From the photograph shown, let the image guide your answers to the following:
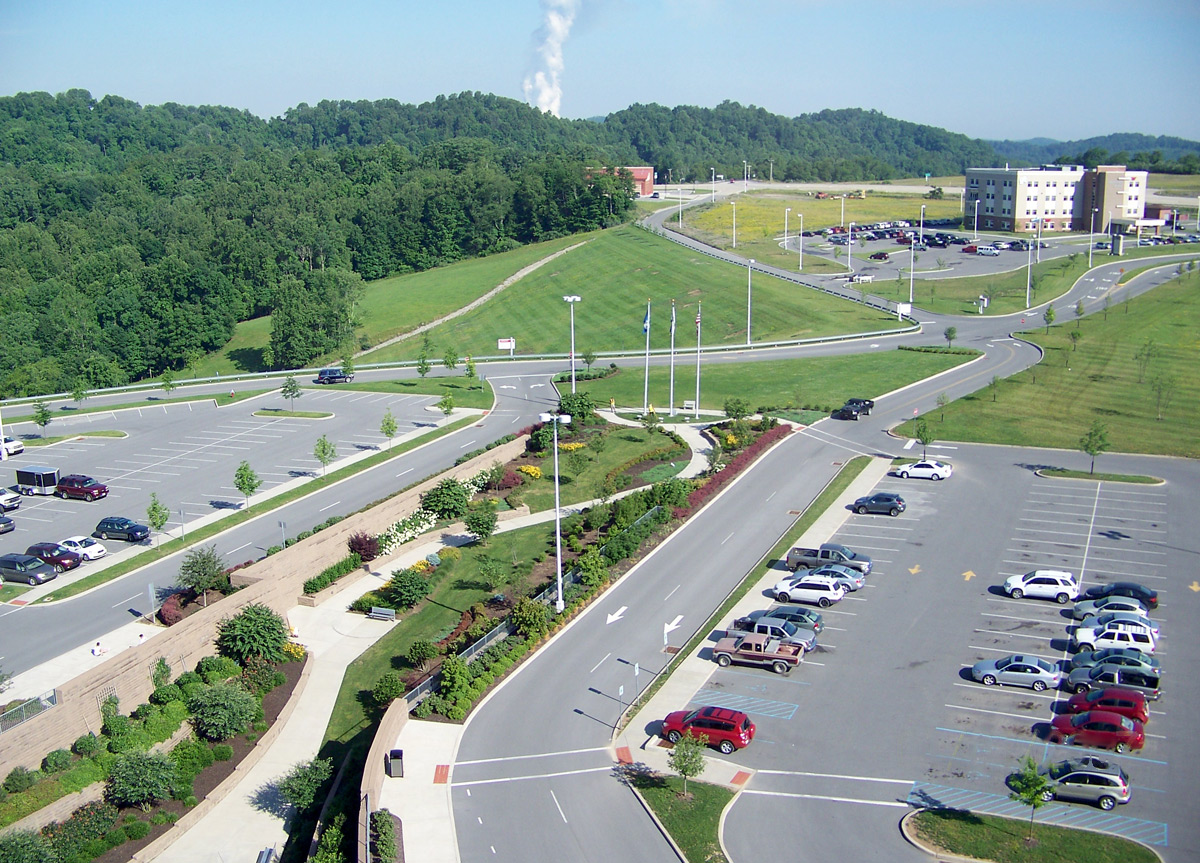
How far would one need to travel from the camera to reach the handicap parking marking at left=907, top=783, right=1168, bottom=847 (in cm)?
2739

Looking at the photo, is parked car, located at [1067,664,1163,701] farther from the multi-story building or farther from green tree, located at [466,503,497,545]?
the multi-story building

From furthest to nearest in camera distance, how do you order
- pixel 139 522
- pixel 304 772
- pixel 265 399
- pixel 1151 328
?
pixel 1151 328, pixel 265 399, pixel 139 522, pixel 304 772

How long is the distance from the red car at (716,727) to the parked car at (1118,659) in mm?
12619

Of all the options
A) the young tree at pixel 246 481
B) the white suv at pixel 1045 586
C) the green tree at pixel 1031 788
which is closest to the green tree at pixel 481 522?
the young tree at pixel 246 481

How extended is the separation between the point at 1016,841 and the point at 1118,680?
997 cm

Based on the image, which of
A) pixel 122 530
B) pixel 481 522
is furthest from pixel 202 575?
pixel 481 522

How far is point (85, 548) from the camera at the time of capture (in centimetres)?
4925

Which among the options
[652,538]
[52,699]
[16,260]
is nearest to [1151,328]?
[652,538]

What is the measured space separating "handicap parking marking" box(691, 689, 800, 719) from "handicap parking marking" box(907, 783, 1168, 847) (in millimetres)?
5322

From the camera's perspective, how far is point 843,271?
401ft

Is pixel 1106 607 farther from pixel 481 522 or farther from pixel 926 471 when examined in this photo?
pixel 481 522

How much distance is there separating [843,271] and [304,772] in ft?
336

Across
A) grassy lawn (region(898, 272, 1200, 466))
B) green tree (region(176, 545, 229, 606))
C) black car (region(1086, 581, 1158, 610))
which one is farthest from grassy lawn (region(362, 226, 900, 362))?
green tree (region(176, 545, 229, 606))

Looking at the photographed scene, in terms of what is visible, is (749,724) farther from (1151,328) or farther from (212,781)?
(1151,328)
